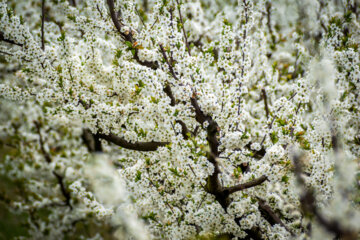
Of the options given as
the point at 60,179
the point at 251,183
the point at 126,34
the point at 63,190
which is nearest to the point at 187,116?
the point at 251,183

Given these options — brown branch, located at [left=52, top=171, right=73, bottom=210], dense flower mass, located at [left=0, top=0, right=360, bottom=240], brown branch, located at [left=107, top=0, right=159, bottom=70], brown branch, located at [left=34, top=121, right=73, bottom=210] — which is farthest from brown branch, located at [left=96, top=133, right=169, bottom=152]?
brown branch, located at [left=34, top=121, right=73, bottom=210]

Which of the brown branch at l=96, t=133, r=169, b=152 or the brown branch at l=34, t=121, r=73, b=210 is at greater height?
the brown branch at l=34, t=121, r=73, b=210

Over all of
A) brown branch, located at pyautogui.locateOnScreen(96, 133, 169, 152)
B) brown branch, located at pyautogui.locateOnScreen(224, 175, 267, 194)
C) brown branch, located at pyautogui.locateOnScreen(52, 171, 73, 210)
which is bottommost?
brown branch, located at pyautogui.locateOnScreen(224, 175, 267, 194)

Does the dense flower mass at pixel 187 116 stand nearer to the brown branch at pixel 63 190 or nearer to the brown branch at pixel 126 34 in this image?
the brown branch at pixel 126 34

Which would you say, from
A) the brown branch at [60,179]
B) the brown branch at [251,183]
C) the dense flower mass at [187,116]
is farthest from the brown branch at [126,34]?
the brown branch at [60,179]

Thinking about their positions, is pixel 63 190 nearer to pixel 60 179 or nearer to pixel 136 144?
pixel 60 179

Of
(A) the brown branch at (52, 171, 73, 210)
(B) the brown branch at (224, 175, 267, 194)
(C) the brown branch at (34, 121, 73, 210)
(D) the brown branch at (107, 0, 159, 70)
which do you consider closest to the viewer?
(B) the brown branch at (224, 175, 267, 194)

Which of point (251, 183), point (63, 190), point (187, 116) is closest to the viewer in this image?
point (251, 183)

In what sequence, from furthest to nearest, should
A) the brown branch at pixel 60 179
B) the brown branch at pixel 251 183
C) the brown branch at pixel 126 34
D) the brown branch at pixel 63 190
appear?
1. the brown branch at pixel 60 179
2. the brown branch at pixel 63 190
3. the brown branch at pixel 126 34
4. the brown branch at pixel 251 183

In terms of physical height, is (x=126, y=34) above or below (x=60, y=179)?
above

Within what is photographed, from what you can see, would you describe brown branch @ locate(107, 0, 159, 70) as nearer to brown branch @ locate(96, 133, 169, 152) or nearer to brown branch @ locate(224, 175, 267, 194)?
brown branch @ locate(96, 133, 169, 152)

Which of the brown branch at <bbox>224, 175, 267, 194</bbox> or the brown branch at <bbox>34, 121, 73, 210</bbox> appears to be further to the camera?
the brown branch at <bbox>34, 121, 73, 210</bbox>

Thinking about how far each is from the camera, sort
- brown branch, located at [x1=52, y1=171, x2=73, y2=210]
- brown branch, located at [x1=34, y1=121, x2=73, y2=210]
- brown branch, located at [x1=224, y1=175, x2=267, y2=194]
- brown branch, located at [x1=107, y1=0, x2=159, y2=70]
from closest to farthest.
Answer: brown branch, located at [x1=224, y1=175, x2=267, y2=194], brown branch, located at [x1=107, y1=0, x2=159, y2=70], brown branch, located at [x1=52, y1=171, x2=73, y2=210], brown branch, located at [x1=34, y1=121, x2=73, y2=210]

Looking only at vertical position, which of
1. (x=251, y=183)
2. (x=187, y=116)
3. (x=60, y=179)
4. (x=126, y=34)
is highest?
(x=126, y=34)
